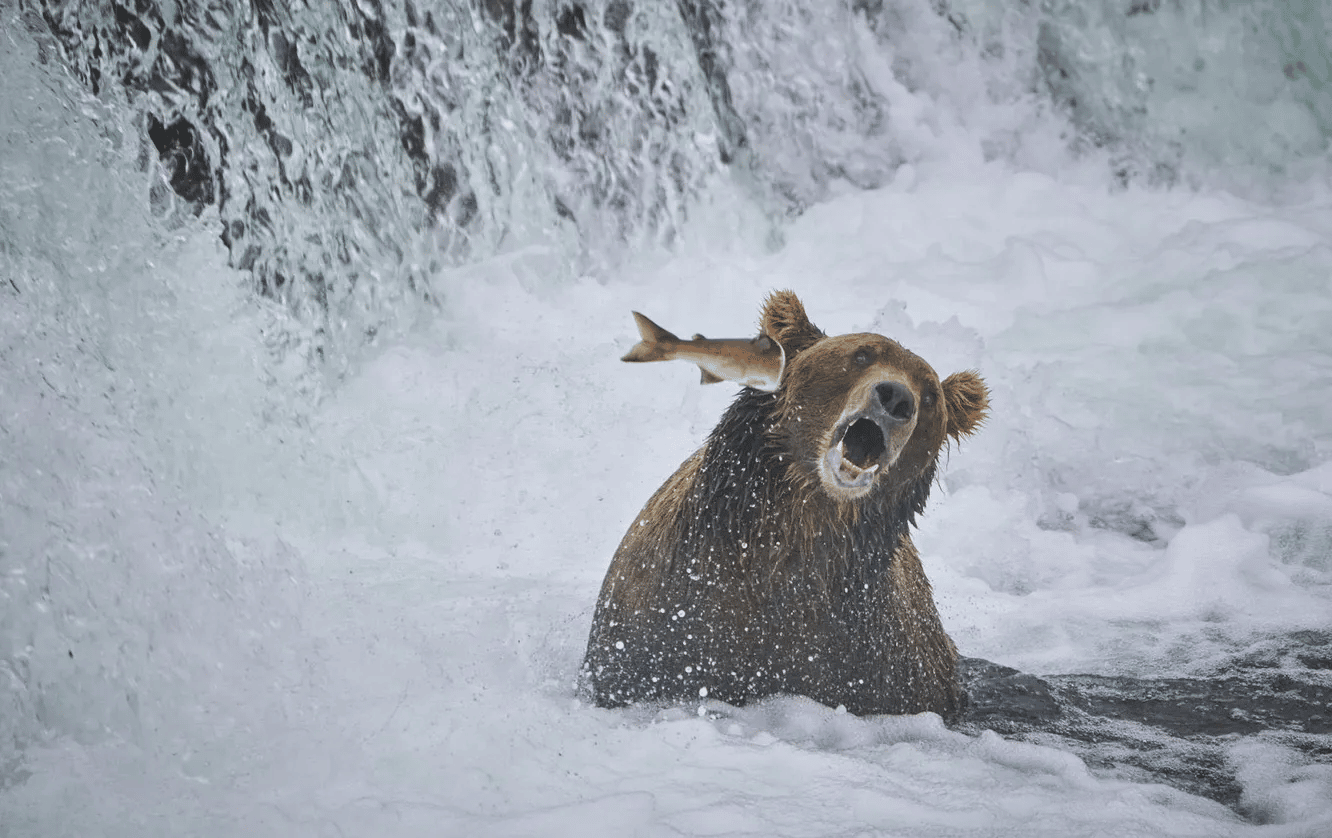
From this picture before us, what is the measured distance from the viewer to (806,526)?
3.04 metres

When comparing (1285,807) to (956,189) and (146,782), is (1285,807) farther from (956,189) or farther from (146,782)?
(956,189)

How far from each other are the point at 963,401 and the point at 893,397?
0.43m

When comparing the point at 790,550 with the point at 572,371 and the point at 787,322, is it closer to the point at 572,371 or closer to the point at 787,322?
the point at 787,322

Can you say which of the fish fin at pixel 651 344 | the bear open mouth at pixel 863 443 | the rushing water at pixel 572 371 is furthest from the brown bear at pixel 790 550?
the fish fin at pixel 651 344

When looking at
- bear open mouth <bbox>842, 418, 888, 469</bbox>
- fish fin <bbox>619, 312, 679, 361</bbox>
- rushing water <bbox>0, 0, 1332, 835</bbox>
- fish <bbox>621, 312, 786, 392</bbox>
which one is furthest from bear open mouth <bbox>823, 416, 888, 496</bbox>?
rushing water <bbox>0, 0, 1332, 835</bbox>

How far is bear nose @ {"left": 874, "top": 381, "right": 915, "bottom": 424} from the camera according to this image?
2.81 meters

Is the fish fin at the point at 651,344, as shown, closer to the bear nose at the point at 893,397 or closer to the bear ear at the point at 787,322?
the bear ear at the point at 787,322

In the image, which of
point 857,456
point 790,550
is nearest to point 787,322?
point 857,456

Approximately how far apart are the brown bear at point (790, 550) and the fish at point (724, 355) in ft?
0.27

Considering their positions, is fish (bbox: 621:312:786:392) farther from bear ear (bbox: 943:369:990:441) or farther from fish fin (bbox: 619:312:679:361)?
bear ear (bbox: 943:369:990:441)

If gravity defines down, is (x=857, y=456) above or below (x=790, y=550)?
above

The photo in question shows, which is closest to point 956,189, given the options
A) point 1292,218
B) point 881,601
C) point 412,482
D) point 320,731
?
point 1292,218

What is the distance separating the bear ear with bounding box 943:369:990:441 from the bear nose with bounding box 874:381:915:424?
13.9 inches

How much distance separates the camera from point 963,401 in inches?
124
